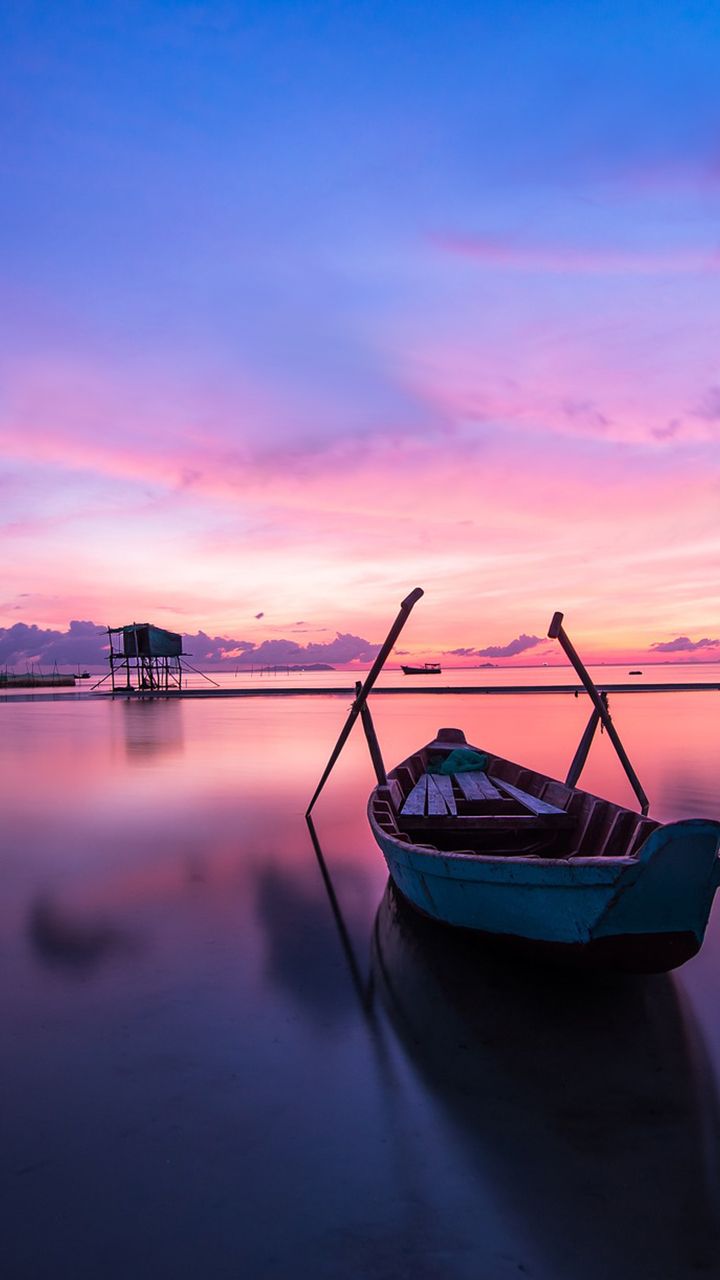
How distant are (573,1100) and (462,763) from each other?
9109 millimetres

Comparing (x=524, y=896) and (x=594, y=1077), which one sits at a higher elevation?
(x=524, y=896)

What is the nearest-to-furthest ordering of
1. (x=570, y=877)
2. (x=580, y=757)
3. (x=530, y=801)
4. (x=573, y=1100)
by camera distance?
(x=573, y=1100) < (x=570, y=877) < (x=530, y=801) < (x=580, y=757)

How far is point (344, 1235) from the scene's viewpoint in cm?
377

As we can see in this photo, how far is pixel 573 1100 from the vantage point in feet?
16.0

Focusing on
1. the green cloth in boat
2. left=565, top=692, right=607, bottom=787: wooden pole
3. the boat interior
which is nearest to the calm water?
the boat interior

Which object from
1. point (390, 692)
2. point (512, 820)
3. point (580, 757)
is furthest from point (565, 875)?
point (390, 692)

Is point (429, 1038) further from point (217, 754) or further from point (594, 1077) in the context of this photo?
point (217, 754)

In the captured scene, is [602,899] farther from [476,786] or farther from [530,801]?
[476,786]

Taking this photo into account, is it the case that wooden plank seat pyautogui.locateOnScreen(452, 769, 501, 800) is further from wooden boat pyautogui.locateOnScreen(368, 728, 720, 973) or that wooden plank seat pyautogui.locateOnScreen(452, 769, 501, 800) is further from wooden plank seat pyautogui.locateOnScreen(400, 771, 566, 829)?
wooden boat pyautogui.locateOnScreen(368, 728, 720, 973)

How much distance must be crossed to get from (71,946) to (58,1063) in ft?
9.61

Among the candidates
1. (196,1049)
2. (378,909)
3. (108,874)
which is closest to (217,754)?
(108,874)

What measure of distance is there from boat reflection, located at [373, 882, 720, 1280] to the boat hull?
60 centimetres

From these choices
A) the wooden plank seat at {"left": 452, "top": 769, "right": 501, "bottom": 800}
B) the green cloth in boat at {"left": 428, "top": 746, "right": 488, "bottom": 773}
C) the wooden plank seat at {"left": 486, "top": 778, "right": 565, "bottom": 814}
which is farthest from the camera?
the green cloth in boat at {"left": 428, "top": 746, "right": 488, "bottom": 773}

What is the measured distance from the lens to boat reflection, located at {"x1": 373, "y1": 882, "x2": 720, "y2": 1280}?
3.72 meters
